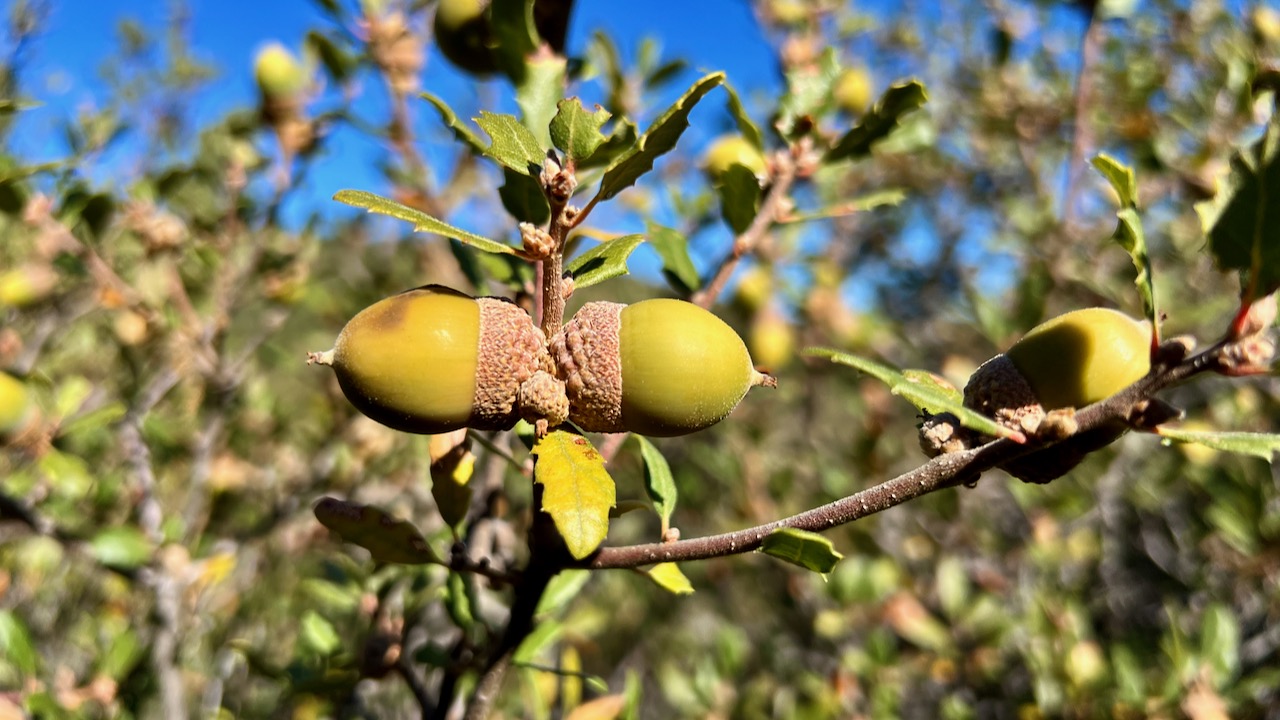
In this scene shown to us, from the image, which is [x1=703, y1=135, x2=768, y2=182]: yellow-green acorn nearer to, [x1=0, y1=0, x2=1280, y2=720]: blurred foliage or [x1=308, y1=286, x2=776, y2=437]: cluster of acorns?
[x1=0, y1=0, x2=1280, y2=720]: blurred foliage

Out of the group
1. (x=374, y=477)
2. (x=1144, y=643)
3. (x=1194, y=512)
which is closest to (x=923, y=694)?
(x=1144, y=643)

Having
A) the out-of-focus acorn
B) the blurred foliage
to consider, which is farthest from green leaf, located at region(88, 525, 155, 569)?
the out-of-focus acorn

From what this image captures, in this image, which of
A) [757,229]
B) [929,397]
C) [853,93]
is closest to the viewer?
[929,397]

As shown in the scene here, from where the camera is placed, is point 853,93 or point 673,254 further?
point 853,93

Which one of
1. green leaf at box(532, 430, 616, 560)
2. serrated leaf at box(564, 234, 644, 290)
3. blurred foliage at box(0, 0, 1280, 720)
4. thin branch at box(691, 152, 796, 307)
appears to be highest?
serrated leaf at box(564, 234, 644, 290)

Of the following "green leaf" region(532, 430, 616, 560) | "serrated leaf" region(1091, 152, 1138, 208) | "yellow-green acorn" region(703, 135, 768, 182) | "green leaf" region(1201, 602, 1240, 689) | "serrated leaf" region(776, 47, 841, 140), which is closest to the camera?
"green leaf" region(532, 430, 616, 560)

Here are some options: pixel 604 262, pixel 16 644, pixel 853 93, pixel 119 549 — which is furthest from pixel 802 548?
pixel 853 93

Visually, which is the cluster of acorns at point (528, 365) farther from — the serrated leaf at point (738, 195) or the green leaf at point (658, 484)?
the serrated leaf at point (738, 195)

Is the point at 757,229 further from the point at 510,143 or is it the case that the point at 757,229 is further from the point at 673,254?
the point at 510,143
